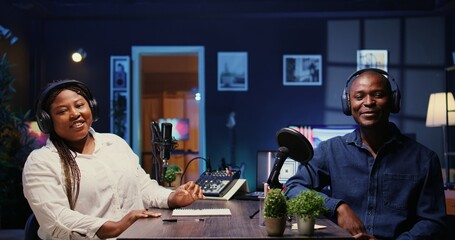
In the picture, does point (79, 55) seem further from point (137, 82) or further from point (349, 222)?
point (349, 222)

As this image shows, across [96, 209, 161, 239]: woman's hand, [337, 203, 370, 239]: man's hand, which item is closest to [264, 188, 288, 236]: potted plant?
[337, 203, 370, 239]: man's hand

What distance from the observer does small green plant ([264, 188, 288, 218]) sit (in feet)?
4.94

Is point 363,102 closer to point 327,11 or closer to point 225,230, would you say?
point 225,230

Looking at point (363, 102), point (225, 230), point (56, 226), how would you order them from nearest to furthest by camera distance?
point (225, 230)
point (56, 226)
point (363, 102)

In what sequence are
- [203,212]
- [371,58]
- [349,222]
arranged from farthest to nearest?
[371,58] → [203,212] → [349,222]

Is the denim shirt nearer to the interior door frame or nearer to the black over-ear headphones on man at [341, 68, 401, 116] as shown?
the black over-ear headphones on man at [341, 68, 401, 116]

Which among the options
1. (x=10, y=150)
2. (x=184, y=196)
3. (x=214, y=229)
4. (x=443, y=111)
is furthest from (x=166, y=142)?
(x=443, y=111)

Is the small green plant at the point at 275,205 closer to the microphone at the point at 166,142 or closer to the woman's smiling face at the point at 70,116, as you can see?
the woman's smiling face at the point at 70,116

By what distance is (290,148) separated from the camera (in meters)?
1.64

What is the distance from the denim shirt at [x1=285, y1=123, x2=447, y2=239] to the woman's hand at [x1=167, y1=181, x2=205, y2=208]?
15.3 inches

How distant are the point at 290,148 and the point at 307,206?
212 millimetres

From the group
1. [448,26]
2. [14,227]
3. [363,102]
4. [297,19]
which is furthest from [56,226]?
[448,26]

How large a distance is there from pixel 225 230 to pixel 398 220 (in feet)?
2.48

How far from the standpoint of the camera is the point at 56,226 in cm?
189
